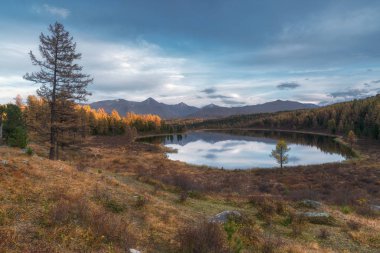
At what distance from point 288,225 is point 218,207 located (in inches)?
179

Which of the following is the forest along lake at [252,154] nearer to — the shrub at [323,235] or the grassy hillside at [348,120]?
the grassy hillside at [348,120]

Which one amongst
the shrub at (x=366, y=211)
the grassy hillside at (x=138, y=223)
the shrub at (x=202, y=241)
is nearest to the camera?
the shrub at (x=202, y=241)

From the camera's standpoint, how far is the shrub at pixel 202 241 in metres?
7.72

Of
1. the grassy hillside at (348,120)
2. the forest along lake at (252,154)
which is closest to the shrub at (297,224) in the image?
the forest along lake at (252,154)

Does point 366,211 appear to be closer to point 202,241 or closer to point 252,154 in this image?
point 202,241

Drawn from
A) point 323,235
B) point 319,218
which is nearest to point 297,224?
point 323,235

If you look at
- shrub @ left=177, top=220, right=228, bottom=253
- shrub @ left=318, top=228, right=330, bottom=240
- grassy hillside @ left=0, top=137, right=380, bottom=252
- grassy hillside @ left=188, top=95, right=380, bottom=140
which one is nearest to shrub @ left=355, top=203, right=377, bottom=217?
grassy hillside @ left=0, top=137, right=380, bottom=252

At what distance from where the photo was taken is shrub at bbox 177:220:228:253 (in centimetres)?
772

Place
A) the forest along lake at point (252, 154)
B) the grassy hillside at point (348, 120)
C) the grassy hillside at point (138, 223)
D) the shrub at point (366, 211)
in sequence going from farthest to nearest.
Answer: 1. the grassy hillside at point (348, 120)
2. the forest along lake at point (252, 154)
3. the shrub at point (366, 211)
4. the grassy hillside at point (138, 223)

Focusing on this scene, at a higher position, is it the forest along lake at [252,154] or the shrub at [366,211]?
the shrub at [366,211]

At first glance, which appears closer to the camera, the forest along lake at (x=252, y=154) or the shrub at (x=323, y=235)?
the shrub at (x=323, y=235)

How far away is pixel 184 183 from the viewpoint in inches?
903

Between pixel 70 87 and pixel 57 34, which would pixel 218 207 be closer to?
pixel 70 87

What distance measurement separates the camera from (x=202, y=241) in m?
7.88
